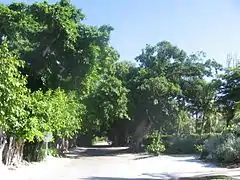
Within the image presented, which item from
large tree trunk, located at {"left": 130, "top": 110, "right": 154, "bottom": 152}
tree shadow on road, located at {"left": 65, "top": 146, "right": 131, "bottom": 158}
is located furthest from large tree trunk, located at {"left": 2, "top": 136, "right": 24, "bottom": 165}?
large tree trunk, located at {"left": 130, "top": 110, "right": 154, "bottom": 152}

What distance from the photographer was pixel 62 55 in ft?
127

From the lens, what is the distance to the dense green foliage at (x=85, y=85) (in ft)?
83.8

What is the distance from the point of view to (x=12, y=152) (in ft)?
86.6

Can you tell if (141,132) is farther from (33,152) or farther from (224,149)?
(33,152)

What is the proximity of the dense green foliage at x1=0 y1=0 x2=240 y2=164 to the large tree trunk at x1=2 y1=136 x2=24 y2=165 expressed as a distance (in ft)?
0.24

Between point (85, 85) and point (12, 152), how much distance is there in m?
16.7

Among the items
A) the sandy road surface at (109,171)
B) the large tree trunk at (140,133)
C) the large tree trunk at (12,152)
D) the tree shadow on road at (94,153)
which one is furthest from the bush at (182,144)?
the large tree trunk at (12,152)

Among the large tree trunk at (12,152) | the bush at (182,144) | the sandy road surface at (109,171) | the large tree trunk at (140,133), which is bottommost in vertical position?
the sandy road surface at (109,171)

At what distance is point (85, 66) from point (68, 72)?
217 cm

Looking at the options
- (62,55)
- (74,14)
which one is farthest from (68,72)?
(74,14)

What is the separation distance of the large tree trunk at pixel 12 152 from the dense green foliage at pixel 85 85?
0.07 metres

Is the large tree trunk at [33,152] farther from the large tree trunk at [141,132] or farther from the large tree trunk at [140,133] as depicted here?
the large tree trunk at [140,133]

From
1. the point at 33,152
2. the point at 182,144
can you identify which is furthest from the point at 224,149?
the point at 182,144

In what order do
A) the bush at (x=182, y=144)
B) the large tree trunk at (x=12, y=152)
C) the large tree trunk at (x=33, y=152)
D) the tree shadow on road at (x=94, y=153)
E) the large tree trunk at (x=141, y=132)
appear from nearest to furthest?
1. the large tree trunk at (x=12, y=152)
2. the large tree trunk at (x=33, y=152)
3. the tree shadow on road at (x=94, y=153)
4. the bush at (x=182, y=144)
5. the large tree trunk at (x=141, y=132)
